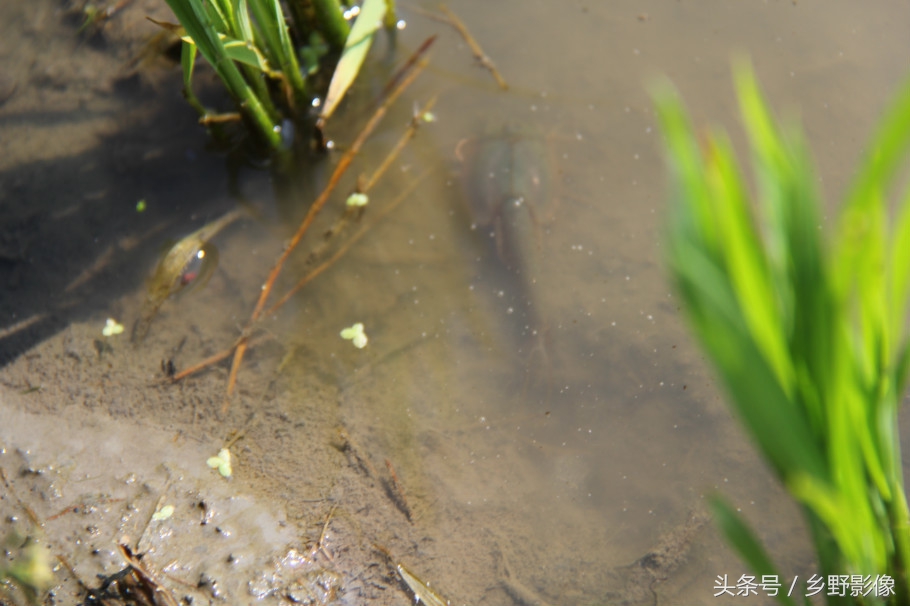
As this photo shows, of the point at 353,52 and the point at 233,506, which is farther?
the point at 353,52

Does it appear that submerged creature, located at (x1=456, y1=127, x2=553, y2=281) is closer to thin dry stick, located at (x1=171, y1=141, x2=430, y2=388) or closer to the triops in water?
thin dry stick, located at (x1=171, y1=141, x2=430, y2=388)

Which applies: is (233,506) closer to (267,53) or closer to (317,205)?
(317,205)

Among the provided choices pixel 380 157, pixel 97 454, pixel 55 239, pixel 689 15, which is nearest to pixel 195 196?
pixel 55 239

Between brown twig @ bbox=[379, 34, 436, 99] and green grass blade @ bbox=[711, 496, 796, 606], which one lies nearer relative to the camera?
green grass blade @ bbox=[711, 496, 796, 606]

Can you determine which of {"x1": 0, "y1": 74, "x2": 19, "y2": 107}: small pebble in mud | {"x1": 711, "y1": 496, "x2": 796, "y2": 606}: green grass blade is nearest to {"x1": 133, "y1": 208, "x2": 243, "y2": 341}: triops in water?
{"x1": 0, "y1": 74, "x2": 19, "y2": 107}: small pebble in mud

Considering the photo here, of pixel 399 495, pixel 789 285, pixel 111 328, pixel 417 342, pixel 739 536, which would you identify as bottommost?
pixel 399 495

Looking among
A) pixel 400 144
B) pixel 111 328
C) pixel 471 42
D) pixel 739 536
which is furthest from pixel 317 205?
pixel 739 536
